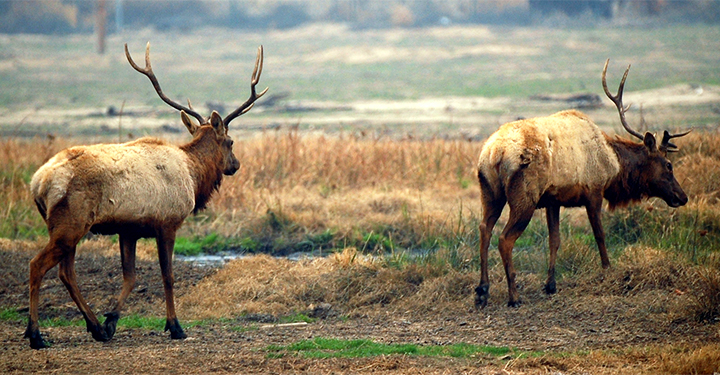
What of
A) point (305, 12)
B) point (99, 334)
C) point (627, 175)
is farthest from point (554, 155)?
point (305, 12)

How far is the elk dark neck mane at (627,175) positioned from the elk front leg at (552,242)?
3.06 ft

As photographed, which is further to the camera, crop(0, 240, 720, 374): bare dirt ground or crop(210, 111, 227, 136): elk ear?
crop(210, 111, 227, 136): elk ear

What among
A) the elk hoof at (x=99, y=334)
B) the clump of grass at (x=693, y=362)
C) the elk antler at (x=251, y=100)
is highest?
the elk antler at (x=251, y=100)

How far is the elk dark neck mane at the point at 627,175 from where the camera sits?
10.1 metres

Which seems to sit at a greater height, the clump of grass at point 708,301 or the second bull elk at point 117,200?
the second bull elk at point 117,200

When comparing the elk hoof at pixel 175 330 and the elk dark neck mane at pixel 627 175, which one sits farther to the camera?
the elk dark neck mane at pixel 627 175

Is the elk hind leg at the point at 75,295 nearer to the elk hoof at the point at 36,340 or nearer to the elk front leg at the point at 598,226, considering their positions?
the elk hoof at the point at 36,340

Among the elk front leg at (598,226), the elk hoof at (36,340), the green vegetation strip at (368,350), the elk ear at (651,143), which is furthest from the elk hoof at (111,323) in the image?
the elk ear at (651,143)

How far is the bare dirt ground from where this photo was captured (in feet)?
22.9

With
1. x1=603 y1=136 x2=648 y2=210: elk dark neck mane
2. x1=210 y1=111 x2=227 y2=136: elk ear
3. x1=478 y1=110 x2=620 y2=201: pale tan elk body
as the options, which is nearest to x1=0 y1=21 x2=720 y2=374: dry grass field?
x1=603 y1=136 x2=648 y2=210: elk dark neck mane

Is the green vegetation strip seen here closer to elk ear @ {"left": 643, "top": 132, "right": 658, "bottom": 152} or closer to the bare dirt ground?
the bare dirt ground

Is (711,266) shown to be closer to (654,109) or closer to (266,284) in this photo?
(266,284)

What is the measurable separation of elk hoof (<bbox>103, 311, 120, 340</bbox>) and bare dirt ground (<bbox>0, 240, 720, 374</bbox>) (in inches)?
3.8

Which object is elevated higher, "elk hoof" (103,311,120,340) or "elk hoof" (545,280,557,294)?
"elk hoof" (545,280,557,294)
